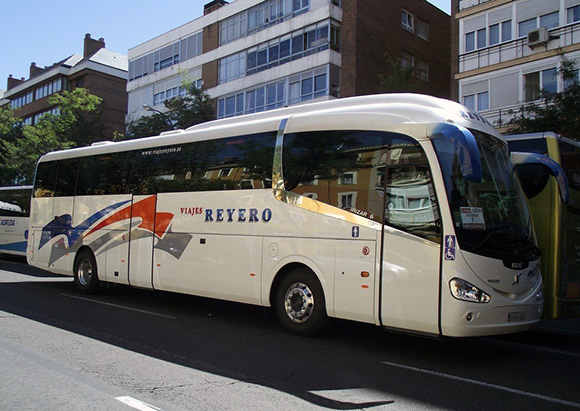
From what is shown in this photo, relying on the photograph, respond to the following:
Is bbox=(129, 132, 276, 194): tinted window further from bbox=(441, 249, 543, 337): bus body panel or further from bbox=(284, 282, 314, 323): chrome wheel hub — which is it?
bbox=(441, 249, 543, 337): bus body panel

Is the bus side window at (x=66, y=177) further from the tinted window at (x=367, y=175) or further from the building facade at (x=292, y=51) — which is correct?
the building facade at (x=292, y=51)

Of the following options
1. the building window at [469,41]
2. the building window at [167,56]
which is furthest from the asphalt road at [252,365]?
the building window at [167,56]

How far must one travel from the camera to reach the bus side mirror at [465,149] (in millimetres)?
5930

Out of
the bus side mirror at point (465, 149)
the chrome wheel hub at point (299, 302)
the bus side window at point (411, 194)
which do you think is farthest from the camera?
the chrome wheel hub at point (299, 302)

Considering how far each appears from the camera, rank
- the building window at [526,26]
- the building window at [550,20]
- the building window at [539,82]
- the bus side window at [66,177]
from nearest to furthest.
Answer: the bus side window at [66,177], the building window at [539,82], the building window at [550,20], the building window at [526,26]

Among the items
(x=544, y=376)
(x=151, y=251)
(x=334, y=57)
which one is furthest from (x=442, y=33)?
(x=544, y=376)

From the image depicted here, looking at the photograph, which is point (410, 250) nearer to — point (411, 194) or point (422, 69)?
point (411, 194)

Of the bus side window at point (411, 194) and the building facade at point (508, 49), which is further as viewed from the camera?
the building facade at point (508, 49)

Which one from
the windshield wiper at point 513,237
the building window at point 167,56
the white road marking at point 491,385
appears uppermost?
the building window at point 167,56

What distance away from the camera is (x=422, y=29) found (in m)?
35.2

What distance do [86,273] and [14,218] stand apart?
10676mm

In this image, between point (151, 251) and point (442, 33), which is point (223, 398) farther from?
point (442, 33)

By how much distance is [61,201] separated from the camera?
13023 mm

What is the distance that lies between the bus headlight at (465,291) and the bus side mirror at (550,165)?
6.97 ft
